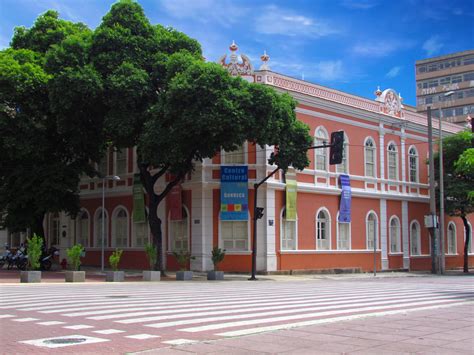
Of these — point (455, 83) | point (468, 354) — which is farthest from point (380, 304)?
point (455, 83)

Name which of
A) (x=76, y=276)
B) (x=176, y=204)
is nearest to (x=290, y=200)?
(x=176, y=204)

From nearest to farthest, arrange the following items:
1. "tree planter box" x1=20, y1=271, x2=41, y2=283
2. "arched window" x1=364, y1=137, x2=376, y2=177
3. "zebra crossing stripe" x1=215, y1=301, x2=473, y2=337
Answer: "zebra crossing stripe" x1=215, y1=301, x2=473, y2=337 → "tree planter box" x1=20, y1=271, x2=41, y2=283 → "arched window" x1=364, y1=137, x2=376, y2=177

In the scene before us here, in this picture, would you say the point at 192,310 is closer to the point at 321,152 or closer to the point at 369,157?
the point at 321,152

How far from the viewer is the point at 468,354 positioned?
26.4ft

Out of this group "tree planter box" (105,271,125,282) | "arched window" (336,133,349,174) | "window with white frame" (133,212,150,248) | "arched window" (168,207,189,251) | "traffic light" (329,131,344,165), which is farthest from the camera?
"arched window" (336,133,349,174)

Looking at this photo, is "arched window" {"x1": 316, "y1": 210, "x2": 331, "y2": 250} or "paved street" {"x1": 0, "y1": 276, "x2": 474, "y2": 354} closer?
"paved street" {"x1": 0, "y1": 276, "x2": 474, "y2": 354}

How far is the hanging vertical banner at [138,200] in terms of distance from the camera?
32625 mm

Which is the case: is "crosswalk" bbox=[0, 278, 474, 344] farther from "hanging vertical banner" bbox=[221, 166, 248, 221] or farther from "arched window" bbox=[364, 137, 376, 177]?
"arched window" bbox=[364, 137, 376, 177]

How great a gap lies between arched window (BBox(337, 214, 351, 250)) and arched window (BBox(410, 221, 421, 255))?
689cm

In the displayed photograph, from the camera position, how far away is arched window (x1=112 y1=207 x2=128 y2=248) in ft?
115

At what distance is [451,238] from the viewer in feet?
142

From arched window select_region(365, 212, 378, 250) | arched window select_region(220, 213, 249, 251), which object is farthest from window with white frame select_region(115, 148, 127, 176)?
arched window select_region(365, 212, 378, 250)

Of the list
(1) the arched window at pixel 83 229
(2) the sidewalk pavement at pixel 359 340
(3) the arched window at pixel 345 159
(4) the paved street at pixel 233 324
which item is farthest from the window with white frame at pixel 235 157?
(2) the sidewalk pavement at pixel 359 340

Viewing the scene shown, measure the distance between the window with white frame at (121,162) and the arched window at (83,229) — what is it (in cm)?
431
